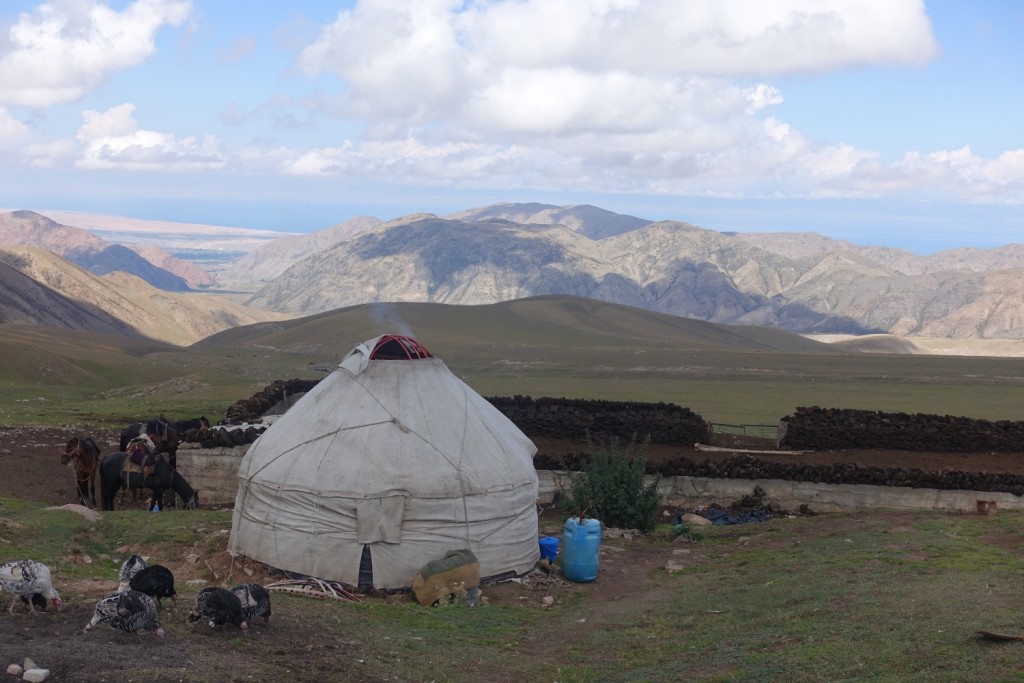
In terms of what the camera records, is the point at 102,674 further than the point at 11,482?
No

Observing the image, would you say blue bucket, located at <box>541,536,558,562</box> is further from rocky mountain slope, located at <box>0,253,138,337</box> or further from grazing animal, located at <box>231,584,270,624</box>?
rocky mountain slope, located at <box>0,253,138,337</box>

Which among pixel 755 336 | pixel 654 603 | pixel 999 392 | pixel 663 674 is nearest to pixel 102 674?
pixel 663 674

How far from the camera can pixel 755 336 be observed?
4592 inches

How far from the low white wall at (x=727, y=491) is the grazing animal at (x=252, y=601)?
9106 millimetres

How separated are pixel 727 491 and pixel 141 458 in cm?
991

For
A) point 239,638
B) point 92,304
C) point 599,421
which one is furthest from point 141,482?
point 92,304

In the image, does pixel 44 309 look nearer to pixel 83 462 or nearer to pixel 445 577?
pixel 83 462

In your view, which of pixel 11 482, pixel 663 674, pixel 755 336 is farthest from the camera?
pixel 755 336

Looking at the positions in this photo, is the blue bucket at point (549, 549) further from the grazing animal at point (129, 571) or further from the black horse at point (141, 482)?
the black horse at point (141, 482)

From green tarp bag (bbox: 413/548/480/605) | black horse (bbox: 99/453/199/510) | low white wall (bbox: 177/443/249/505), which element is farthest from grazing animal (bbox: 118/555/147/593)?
low white wall (bbox: 177/443/249/505)

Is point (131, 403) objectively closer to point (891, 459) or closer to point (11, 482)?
point (11, 482)

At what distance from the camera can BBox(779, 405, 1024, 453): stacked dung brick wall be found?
20.9 meters

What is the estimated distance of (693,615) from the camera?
34.9 ft

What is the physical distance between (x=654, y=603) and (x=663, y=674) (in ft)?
9.88
